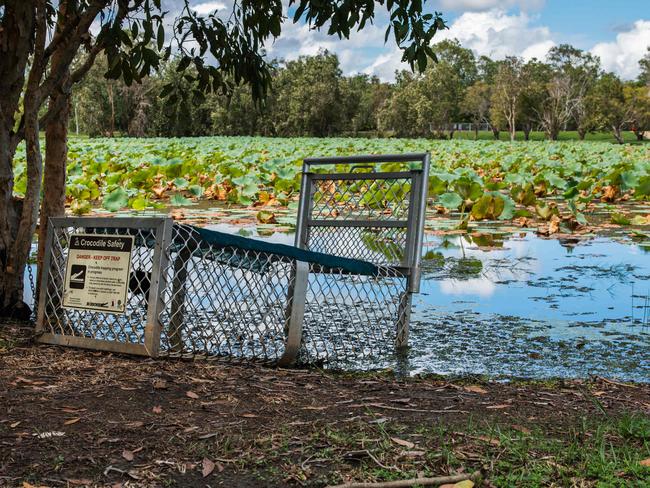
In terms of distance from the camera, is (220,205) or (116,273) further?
(220,205)

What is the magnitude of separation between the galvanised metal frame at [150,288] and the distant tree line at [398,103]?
157ft

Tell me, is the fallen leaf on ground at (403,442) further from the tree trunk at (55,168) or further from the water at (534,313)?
the tree trunk at (55,168)

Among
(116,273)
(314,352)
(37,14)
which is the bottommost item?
(314,352)

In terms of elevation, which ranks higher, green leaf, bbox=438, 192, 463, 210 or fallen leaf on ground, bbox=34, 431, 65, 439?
green leaf, bbox=438, 192, 463, 210

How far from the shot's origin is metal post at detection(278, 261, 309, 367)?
3609 millimetres

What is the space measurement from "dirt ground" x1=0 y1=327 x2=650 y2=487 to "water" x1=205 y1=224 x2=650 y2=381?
0.45 meters

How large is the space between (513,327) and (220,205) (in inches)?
309

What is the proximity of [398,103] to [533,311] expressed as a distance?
7273cm

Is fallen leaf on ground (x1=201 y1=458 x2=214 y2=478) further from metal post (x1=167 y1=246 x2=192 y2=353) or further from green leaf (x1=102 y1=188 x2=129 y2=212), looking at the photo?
green leaf (x1=102 y1=188 x2=129 y2=212)

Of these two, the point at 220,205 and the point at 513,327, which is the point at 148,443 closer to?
the point at 513,327

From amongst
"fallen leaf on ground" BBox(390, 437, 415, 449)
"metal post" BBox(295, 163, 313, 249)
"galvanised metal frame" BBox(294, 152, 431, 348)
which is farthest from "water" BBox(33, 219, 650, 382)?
"fallen leaf on ground" BBox(390, 437, 415, 449)

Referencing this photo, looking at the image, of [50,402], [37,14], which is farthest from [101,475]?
[37,14]

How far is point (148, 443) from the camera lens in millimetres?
2520

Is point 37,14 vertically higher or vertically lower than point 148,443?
higher
